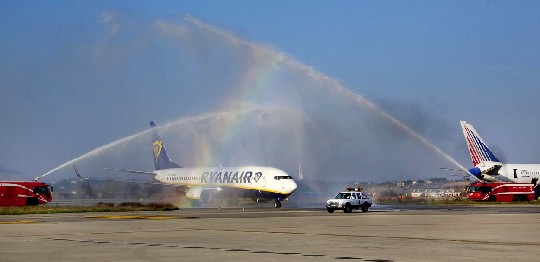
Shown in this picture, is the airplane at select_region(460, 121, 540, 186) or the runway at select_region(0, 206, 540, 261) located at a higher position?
the airplane at select_region(460, 121, 540, 186)

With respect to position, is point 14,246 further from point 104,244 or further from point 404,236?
point 404,236

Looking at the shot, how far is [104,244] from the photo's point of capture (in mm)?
33375

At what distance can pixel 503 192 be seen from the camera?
11781 centimetres

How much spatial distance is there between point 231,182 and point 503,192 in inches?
1620

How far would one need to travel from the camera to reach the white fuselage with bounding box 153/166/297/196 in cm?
10038

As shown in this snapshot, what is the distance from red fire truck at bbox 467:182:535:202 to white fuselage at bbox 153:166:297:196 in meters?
35.9

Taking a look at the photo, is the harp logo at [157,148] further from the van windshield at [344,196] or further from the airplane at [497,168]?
the van windshield at [344,196]

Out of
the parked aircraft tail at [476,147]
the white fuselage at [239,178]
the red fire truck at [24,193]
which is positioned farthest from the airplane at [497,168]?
the red fire truck at [24,193]

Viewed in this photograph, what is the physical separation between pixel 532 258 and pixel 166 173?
10152cm

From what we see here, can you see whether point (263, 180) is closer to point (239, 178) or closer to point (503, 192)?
point (239, 178)

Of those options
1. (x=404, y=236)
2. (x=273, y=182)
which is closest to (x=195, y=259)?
(x=404, y=236)

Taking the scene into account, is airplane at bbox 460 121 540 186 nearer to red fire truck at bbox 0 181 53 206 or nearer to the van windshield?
the van windshield

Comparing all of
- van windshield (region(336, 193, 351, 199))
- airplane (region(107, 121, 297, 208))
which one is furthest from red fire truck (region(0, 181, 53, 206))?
van windshield (region(336, 193, 351, 199))

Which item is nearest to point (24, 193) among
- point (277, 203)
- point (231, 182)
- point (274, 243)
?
point (231, 182)
